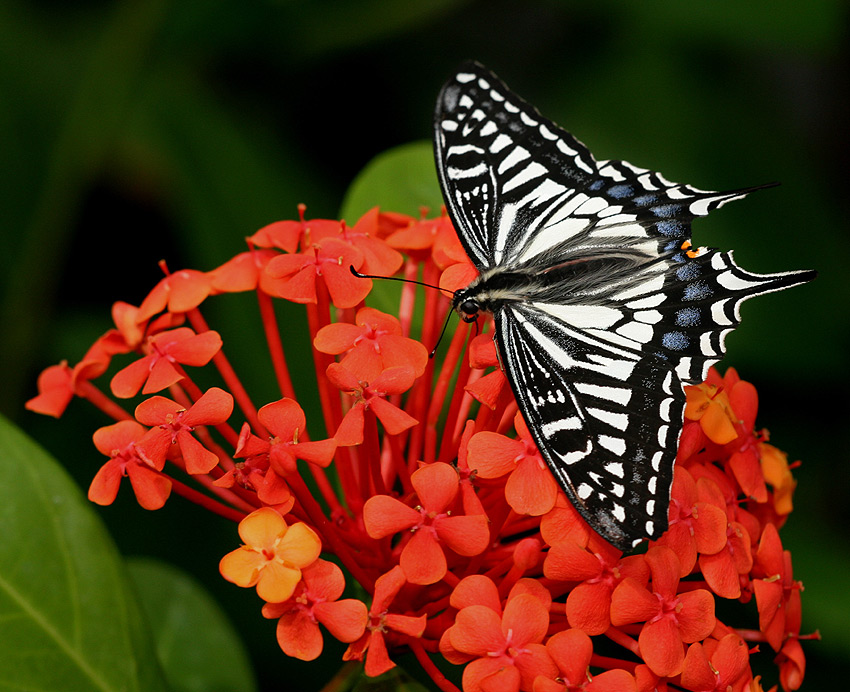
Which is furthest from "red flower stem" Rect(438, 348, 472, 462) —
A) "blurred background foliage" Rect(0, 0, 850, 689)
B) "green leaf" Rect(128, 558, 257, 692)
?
"blurred background foliage" Rect(0, 0, 850, 689)

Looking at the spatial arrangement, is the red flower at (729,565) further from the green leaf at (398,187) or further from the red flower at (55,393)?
the red flower at (55,393)

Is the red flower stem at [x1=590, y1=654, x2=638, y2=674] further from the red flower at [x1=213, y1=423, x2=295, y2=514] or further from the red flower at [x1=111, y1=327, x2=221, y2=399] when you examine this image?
the red flower at [x1=111, y1=327, x2=221, y2=399]

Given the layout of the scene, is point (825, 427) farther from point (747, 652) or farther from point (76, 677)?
point (76, 677)

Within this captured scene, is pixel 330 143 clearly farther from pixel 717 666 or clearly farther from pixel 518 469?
pixel 717 666

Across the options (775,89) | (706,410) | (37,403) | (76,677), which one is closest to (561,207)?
(706,410)

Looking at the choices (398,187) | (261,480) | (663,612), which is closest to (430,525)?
(261,480)

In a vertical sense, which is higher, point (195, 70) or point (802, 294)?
point (195, 70)
